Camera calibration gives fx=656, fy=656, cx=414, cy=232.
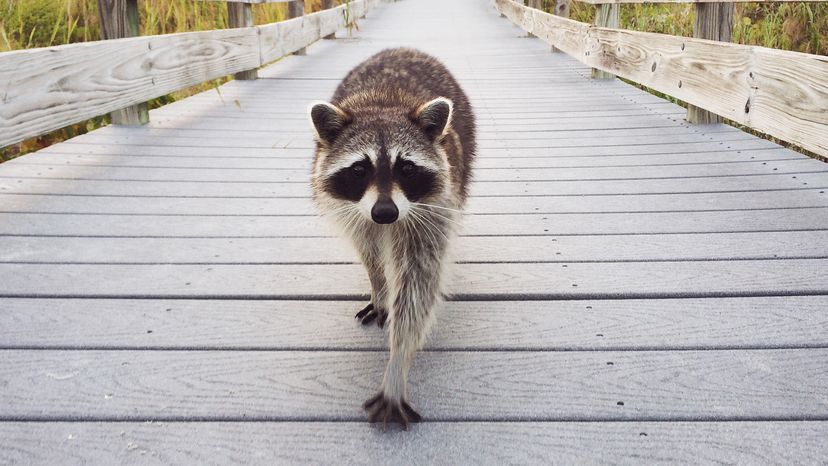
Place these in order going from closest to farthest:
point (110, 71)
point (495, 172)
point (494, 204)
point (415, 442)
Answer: point (415, 442), point (494, 204), point (495, 172), point (110, 71)

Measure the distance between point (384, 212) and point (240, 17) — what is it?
5.46 metres

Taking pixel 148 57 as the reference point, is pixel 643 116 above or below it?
below

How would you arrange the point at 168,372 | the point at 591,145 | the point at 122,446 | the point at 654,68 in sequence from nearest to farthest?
the point at 122,446 < the point at 168,372 < the point at 591,145 < the point at 654,68

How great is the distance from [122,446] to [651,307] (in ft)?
5.17

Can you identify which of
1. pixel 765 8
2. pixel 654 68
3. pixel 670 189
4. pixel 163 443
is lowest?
pixel 163 443

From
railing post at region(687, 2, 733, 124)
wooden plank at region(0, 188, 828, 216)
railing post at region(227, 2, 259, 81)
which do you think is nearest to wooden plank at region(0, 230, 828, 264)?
wooden plank at region(0, 188, 828, 216)

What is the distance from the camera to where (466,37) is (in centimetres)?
1073

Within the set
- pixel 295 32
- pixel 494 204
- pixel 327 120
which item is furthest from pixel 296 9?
pixel 327 120

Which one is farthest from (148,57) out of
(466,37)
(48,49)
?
(466,37)

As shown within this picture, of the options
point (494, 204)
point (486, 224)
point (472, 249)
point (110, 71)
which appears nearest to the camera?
point (472, 249)

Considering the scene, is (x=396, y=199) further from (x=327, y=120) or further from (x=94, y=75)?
(x=94, y=75)

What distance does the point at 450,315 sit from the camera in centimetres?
212

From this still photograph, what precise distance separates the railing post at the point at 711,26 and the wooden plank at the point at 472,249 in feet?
6.82

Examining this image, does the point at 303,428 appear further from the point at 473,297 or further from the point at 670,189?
the point at 670,189
